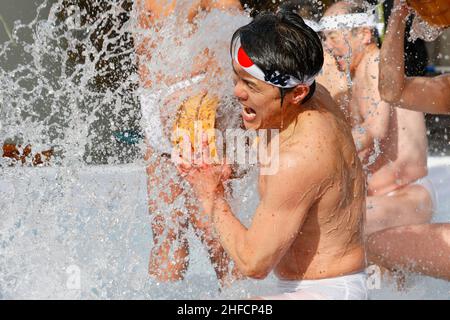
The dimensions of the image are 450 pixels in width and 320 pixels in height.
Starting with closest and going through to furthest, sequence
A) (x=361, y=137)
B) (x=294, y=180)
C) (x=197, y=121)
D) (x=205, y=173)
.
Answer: (x=294, y=180)
(x=205, y=173)
(x=197, y=121)
(x=361, y=137)

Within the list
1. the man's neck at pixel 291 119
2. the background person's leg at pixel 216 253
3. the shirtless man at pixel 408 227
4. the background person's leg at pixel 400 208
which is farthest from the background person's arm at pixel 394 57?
the background person's leg at pixel 400 208

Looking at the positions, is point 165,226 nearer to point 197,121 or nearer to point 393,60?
point 197,121

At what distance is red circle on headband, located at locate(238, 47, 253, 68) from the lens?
252cm

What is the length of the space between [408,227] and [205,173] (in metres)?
1.23

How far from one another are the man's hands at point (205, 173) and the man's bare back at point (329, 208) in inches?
6.4

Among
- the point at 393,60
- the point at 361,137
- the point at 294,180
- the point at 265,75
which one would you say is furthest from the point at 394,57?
the point at 361,137

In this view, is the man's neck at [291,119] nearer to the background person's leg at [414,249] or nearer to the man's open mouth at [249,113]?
the man's open mouth at [249,113]

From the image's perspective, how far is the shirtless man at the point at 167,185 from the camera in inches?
139

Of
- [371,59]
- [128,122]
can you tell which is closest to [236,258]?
[371,59]

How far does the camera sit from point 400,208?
422 centimetres

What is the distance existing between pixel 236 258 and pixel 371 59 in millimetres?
2056

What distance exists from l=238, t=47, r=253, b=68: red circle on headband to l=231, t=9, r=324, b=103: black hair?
0.01m

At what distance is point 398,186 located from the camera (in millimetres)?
4332

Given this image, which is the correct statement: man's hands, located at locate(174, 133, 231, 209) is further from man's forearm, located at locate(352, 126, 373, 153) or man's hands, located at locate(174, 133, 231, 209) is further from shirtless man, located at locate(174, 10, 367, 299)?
man's forearm, located at locate(352, 126, 373, 153)
